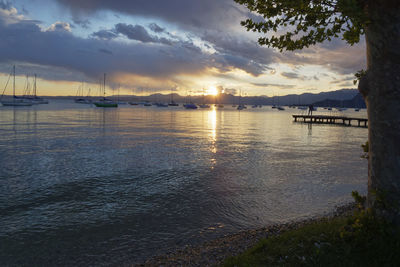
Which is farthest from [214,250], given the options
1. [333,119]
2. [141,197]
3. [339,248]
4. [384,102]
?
[333,119]

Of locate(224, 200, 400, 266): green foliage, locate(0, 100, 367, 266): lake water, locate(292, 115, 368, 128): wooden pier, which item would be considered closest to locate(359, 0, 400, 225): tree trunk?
locate(224, 200, 400, 266): green foliage

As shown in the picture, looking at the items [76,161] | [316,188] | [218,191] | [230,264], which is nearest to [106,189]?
[218,191]

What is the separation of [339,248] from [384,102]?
333 centimetres

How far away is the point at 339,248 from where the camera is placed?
5.84 meters

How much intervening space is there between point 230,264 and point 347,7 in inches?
223

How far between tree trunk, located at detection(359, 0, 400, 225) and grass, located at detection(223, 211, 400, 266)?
442 millimetres

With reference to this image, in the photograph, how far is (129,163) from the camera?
20.6 m

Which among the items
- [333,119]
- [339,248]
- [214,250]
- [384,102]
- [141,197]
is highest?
[333,119]

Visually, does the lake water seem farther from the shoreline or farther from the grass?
the grass

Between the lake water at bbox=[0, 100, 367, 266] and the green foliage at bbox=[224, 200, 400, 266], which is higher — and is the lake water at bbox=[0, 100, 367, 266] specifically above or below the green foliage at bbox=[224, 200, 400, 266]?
below

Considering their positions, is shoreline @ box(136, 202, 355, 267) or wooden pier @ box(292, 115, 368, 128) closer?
shoreline @ box(136, 202, 355, 267)

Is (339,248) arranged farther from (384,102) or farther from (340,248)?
(384,102)

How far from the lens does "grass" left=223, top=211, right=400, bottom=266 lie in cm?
546

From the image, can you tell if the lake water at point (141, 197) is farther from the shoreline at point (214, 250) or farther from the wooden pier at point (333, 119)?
the wooden pier at point (333, 119)
